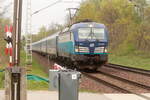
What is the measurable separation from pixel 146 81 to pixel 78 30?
6073 mm

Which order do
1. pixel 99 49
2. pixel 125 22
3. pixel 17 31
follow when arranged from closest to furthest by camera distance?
pixel 17 31
pixel 99 49
pixel 125 22

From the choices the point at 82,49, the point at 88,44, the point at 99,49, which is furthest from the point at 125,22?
Answer: the point at 82,49

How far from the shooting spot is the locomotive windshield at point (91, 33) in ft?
68.6

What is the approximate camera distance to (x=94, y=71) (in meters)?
22.7

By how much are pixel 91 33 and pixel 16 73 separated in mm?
13835

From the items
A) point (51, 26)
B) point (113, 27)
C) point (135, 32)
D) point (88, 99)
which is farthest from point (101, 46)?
point (51, 26)

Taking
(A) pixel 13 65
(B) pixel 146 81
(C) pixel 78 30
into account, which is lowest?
(B) pixel 146 81

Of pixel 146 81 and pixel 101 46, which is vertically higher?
pixel 101 46

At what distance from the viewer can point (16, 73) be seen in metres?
7.50

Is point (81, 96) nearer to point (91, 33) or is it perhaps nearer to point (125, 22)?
point (91, 33)

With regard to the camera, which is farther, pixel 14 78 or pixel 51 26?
pixel 51 26

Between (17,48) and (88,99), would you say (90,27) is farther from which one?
(17,48)

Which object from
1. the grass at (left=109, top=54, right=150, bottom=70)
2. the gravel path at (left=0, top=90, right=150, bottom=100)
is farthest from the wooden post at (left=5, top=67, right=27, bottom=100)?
the grass at (left=109, top=54, right=150, bottom=70)

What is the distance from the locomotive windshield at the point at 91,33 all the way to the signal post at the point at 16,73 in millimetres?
13160
